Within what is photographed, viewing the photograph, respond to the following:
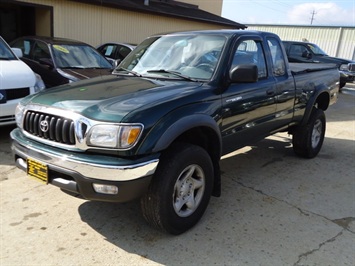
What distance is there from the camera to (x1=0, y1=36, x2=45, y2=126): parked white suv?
516 cm

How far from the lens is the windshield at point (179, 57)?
3602 mm

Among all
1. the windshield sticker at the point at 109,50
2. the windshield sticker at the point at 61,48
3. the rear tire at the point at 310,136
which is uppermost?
the windshield sticker at the point at 61,48

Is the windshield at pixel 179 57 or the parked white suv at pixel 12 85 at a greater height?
the windshield at pixel 179 57

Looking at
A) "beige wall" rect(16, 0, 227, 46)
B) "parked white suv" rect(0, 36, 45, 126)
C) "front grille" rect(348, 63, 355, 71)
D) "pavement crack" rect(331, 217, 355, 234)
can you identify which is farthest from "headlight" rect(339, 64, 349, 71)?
"parked white suv" rect(0, 36, 45, 126)

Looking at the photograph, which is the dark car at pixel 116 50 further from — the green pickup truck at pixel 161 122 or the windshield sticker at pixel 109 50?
the green pickup truck at pixel 161 122

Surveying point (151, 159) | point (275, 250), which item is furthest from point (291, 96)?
point (151, 159)

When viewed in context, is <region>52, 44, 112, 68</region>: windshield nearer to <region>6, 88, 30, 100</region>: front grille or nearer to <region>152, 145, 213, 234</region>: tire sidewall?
<region>6, 88, 30, 100</region>: front grille

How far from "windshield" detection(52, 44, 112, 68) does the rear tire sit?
458cm

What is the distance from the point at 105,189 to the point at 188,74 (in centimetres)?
154

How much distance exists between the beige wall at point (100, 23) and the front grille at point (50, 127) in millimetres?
8490

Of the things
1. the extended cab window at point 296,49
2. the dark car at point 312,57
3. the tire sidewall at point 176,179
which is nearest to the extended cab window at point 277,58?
the tire sidewall at point 176,179

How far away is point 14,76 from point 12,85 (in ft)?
0.60

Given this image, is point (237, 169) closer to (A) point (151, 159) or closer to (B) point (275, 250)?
(B) point (275, 250)

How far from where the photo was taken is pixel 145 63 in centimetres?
399
